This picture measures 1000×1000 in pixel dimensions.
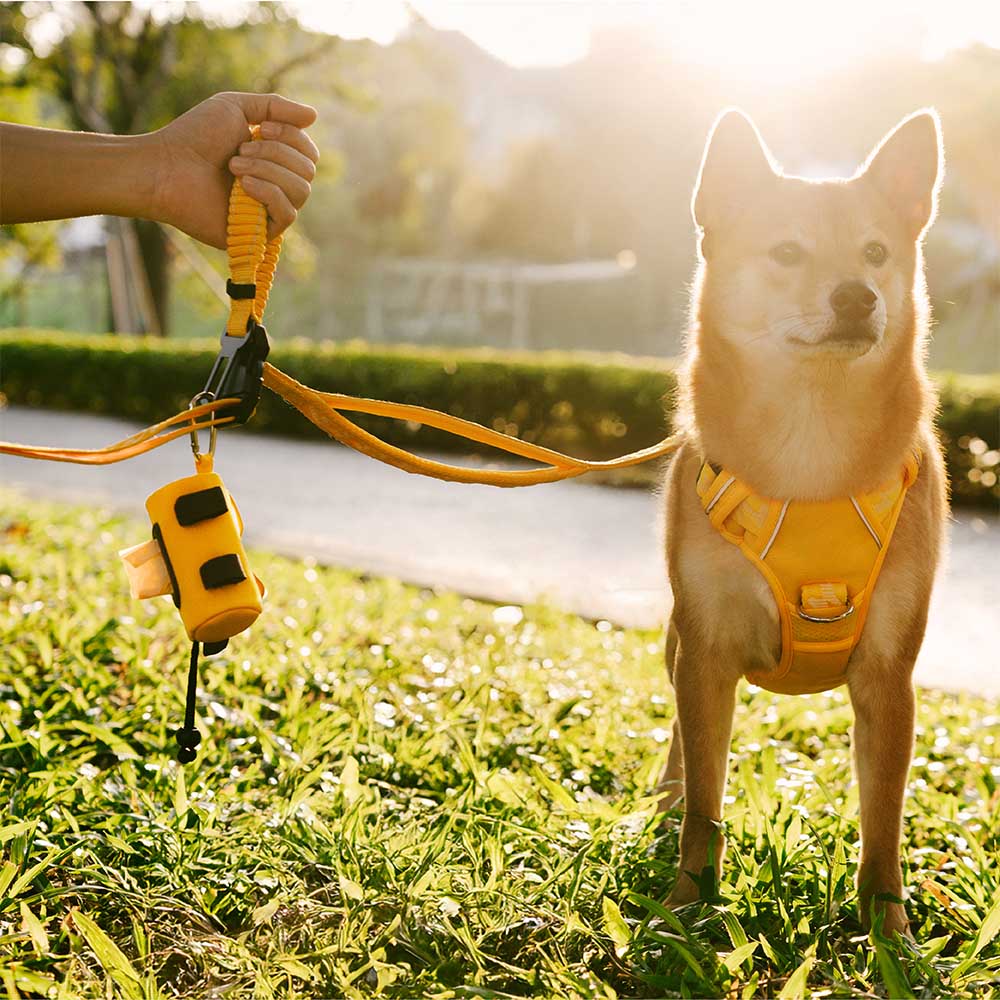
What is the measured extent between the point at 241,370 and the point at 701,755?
1.49 metres

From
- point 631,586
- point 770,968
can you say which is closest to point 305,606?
point 631,586

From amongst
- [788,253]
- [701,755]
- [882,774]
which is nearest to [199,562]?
[701,755]

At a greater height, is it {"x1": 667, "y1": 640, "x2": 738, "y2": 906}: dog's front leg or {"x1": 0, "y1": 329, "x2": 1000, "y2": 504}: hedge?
{"x1": 667, "y1": 640, "x2": 738, "y2": 906}: dog's front leg

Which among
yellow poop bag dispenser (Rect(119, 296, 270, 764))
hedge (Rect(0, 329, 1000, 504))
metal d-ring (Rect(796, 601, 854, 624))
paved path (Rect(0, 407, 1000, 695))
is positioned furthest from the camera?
hedge (Rect(0, 329, 1000, 504))

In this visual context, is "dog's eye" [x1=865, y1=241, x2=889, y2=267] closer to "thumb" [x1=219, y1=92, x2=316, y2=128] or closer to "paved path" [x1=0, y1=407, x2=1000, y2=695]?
"thumb" [x1=219, y1=92, x2=316, y2=128]

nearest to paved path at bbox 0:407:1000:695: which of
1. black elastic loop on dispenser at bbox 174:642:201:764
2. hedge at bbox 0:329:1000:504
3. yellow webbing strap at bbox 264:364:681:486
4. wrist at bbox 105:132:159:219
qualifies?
hedge at bbox 0:329:1000:504

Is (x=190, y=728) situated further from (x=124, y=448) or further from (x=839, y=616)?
(x=839, y=616)

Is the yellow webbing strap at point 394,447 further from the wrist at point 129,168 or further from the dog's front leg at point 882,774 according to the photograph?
the dog's front leg at point 882,774

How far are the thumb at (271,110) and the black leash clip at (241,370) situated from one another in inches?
19.6

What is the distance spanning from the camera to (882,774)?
103 inches

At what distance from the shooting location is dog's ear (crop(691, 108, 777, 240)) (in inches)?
117

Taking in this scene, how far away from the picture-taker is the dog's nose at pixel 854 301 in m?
2.70

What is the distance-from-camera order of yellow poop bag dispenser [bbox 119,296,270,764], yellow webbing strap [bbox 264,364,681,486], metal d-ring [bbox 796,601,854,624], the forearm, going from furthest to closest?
1. yellow webbing strap [bbox 264,364,681,486]
2. metal d-ring [bbox 796,601,854,624]
3. the forearm
4. yellow poop bag dispenser [bbox 119,296,270,764]

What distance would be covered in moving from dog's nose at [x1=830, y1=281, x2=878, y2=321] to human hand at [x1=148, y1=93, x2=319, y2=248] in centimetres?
136
